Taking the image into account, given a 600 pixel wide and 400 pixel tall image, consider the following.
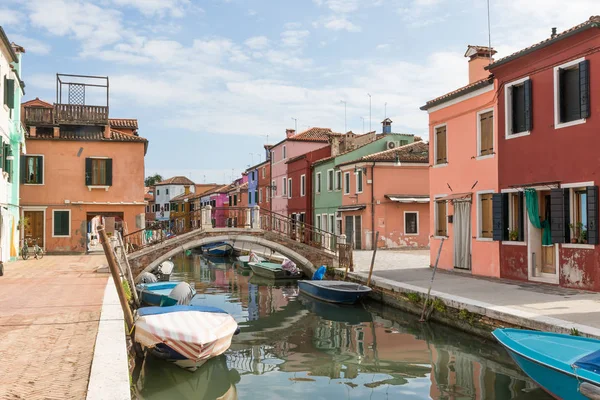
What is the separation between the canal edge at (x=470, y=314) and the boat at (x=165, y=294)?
5407 mm

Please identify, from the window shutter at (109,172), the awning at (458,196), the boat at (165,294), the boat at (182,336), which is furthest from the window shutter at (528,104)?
the window shutter at (109,172)

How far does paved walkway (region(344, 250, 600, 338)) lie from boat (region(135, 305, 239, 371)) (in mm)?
5170

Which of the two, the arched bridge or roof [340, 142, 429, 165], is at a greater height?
roof [340, 142, 429, 165]

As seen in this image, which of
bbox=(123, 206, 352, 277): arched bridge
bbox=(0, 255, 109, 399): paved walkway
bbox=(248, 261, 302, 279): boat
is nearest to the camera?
bbox=(0, 255, 109, 399): paved walkway

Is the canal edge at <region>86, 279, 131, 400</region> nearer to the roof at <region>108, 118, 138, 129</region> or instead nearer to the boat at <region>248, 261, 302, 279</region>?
the boat at <region>248, 261, 302, 279</region>

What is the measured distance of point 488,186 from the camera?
15688 mm

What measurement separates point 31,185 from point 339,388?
2205 cm

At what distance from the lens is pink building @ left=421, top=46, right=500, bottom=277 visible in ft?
51.6

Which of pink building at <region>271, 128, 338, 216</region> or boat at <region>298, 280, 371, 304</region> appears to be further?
pink building at <region>271, 128, 338, 216</region>

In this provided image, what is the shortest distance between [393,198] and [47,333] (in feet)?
73.0

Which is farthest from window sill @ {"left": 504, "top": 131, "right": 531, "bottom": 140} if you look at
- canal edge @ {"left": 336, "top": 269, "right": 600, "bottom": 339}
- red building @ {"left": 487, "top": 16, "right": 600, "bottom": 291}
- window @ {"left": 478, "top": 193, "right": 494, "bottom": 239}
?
canal edge @ {"left": 336, "top": 269, "right": 600, "bottom": 339}

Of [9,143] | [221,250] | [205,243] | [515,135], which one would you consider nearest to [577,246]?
[515,135]

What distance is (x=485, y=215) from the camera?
1603 centimetres

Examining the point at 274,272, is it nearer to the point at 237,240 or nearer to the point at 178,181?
the point at 237,240
